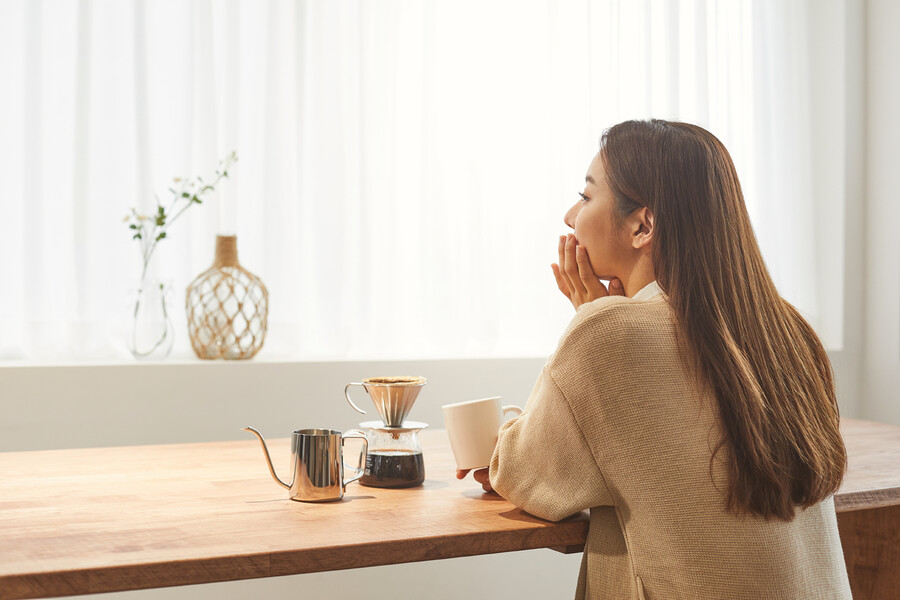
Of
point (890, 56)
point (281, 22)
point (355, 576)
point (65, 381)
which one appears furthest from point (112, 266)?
point (890, 56)

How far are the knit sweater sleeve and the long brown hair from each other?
17cm

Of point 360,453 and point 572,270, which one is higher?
point 572,270

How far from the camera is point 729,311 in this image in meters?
1.14

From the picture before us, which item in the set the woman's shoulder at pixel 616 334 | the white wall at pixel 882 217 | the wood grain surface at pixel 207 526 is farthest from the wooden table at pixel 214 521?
the white wall at pixel 882 217

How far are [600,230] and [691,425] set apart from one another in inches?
13.8

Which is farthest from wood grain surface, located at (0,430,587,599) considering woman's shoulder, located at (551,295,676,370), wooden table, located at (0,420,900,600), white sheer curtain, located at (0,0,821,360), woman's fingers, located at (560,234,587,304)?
white sheer curtain, located at (0,0,821,360)

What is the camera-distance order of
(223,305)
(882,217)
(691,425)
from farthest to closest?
1. (882,217)
2. (223,305)
3. (691,425)

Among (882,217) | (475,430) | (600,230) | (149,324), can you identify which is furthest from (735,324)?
(882,217)

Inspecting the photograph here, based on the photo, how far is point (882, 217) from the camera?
3463mm

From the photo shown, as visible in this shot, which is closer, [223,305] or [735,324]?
[735,324]

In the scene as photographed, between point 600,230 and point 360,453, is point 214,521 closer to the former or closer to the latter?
point 360,453

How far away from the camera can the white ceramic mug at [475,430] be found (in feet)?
4.41

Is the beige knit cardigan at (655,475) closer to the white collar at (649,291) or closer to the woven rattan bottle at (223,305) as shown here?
the white collar at (649,291)

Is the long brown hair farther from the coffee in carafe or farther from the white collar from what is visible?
Result: the coffee in carafe
